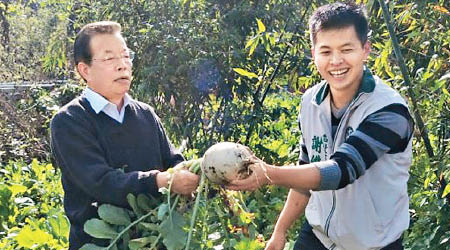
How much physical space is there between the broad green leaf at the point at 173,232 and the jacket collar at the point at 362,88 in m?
0.70

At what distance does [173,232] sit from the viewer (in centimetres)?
233

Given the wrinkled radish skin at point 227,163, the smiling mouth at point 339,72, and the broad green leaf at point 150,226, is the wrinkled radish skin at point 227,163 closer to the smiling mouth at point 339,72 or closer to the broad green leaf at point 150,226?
the broad green leaf at point 150,226

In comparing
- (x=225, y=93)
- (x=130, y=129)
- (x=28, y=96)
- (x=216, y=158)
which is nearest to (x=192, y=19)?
(x=225, y=93)

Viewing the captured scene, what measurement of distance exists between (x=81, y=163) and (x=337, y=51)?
98 centimetres

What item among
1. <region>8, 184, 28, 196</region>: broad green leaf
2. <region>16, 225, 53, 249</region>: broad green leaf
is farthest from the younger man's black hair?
<region>8, 184, 28, 196</region>: broad green leaf

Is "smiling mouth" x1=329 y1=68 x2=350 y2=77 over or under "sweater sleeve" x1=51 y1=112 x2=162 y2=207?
over

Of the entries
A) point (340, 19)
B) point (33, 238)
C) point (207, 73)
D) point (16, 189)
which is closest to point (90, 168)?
point (340, 19)

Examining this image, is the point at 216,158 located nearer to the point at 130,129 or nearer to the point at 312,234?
the point at 130,129

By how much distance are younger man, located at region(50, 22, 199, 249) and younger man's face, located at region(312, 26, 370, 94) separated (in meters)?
0.60

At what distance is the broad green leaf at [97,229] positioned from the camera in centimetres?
237

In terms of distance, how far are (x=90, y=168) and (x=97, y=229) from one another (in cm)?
22

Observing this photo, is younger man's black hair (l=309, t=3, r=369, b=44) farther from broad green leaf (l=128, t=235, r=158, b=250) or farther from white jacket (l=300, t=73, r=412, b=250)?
broad green leaf (l=128, t=235, r=158, b=250)

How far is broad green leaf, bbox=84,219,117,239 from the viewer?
2369 millimetres

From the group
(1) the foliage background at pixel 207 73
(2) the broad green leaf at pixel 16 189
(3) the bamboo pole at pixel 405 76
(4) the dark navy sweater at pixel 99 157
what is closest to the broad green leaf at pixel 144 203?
(4) the dark navy sweater at pixel 99 157
